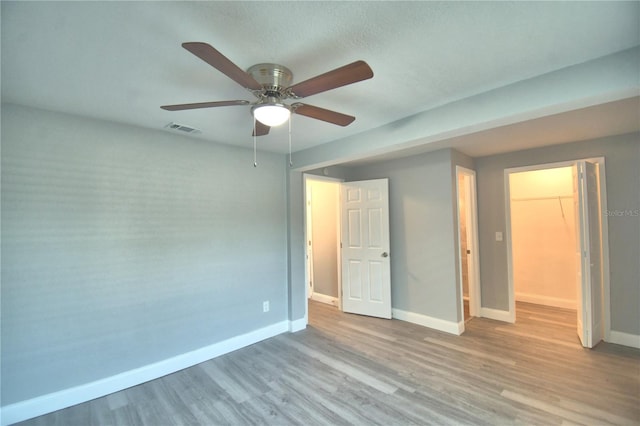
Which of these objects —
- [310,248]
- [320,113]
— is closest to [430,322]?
[310,248]

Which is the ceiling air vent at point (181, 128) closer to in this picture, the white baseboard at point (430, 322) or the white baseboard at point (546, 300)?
the white baseboard at point (430, 322)

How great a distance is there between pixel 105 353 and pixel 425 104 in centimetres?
338

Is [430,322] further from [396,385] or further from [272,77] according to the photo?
[272,77]

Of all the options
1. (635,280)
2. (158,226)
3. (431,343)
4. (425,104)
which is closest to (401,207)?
(431,343)

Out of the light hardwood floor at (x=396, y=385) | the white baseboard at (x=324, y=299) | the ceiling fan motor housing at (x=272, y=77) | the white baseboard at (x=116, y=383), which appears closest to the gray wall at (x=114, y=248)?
the white baseboard at (x=116, y=383)

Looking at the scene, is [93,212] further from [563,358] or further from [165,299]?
[563,358]

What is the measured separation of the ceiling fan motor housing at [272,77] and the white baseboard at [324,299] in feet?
13.1

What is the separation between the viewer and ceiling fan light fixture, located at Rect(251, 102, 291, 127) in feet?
5.49

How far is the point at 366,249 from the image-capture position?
14.5ft

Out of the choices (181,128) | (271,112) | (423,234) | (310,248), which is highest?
(181,128)

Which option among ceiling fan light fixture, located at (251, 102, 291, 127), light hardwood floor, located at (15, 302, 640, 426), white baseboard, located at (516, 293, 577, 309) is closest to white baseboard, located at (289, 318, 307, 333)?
light hardwood floor, located at (15, 302, 640, 426)

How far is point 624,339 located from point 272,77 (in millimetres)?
4473

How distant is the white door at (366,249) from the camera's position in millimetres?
4254

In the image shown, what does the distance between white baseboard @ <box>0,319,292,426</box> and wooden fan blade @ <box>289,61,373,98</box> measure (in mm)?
2774
